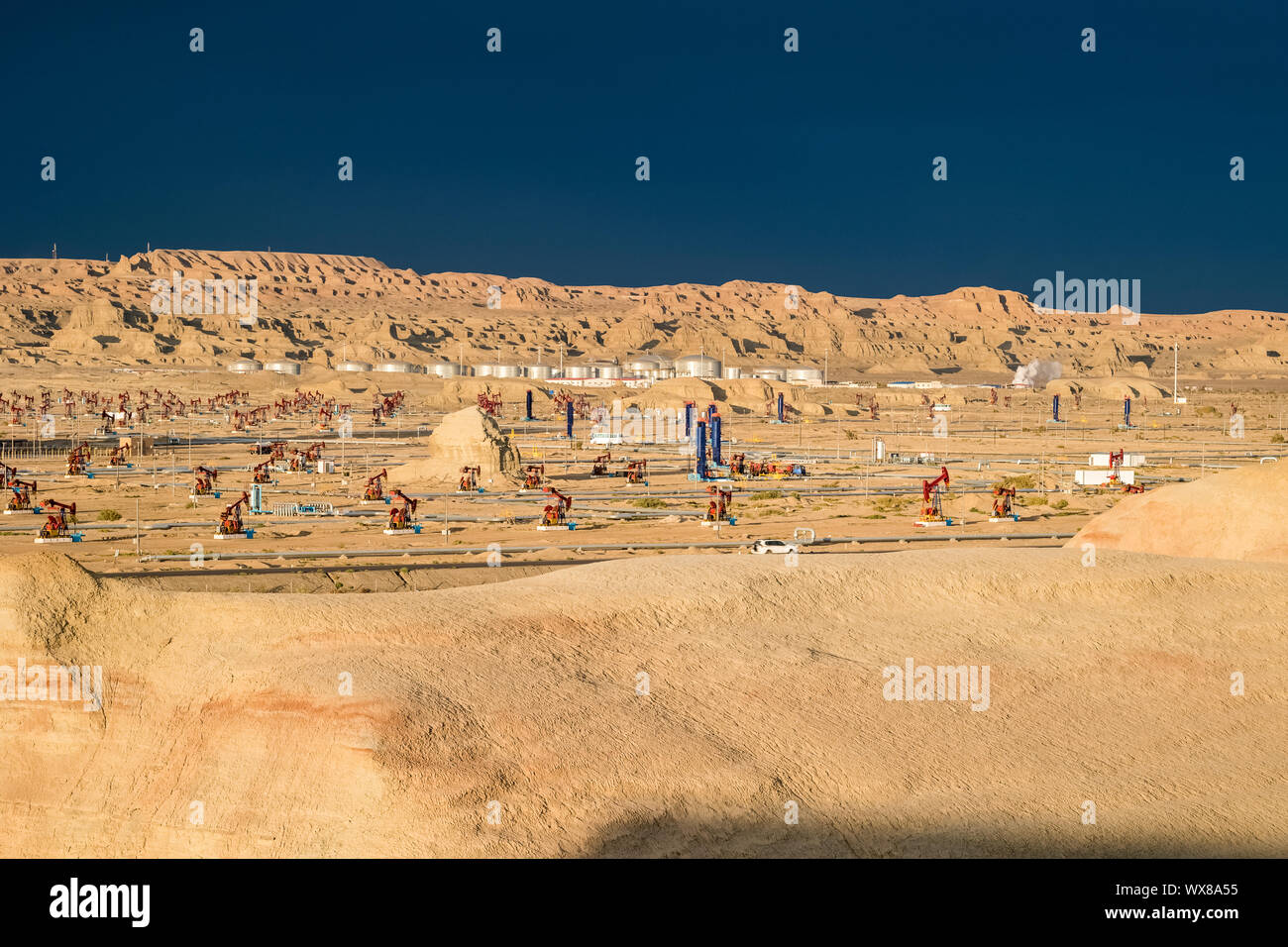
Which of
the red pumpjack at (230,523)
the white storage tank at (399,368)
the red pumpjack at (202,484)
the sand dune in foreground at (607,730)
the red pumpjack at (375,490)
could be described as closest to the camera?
the sand dune in foreground at (607,730)

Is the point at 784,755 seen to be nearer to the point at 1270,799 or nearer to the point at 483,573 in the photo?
the point at 1270,799

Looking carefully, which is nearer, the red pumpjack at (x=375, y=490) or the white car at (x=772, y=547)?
the white car at (x=772, y=547)

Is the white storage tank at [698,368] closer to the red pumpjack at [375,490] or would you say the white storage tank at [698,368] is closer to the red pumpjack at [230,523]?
the red pumpjack at [375,490]

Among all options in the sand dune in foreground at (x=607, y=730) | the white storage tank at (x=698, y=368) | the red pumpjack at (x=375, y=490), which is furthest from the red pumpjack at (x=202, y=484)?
the white storage tank at (x=698, y=368)

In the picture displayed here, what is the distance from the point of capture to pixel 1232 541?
2147 centimetres

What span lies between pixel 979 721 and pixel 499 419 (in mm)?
114315

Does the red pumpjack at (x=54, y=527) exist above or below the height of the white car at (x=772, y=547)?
above

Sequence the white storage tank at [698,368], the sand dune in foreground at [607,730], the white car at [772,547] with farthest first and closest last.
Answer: the white storage tank at [698,368] < the white car at [772,547] < the sand dune in foreground at [607,730]

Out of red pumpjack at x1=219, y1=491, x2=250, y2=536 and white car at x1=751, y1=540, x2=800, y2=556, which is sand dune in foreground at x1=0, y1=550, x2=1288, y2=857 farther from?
red pumpjack at x1=219, y1=491, x2=250, y2=536

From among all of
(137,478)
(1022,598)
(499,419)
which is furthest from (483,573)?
(499,419)

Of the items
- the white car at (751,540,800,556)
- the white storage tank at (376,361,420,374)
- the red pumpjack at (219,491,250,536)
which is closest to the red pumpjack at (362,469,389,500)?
the red pumpjack at (219,491,250,536)


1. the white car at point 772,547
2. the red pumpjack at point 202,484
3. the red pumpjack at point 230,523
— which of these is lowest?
the white car at point 772,547

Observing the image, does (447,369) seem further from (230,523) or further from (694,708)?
(694,708)
